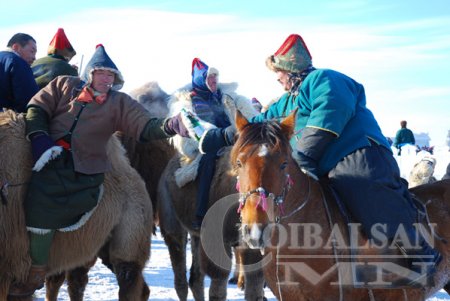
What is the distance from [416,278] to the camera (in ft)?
14.6

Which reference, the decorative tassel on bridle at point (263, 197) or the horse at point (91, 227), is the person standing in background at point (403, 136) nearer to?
the horse at point (91, 227)

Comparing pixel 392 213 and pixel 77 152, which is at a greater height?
pixel 77 152

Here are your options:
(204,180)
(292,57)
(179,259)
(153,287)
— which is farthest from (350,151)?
(153,287)

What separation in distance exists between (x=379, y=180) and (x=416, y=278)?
0.73 m

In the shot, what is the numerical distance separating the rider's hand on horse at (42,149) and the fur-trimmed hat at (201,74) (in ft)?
8.61

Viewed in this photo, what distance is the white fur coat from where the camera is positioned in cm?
688

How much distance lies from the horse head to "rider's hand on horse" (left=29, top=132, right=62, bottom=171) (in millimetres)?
1489

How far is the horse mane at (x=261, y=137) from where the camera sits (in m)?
3.87

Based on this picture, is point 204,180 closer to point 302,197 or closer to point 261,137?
point 302,197

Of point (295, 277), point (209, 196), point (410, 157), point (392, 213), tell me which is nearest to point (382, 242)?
point (392, 213)

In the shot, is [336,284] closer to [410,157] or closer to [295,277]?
[295,277]

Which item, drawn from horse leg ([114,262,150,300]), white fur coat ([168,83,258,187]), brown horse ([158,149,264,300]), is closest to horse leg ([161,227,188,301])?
brown horse ([158,149,264,300])

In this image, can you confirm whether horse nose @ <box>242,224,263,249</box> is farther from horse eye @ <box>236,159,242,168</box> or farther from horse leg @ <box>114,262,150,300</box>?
horse leg @ <box>114,262,150,300</box>

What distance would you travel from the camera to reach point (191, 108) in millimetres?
6832
